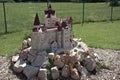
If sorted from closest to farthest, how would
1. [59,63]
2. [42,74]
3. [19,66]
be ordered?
1. [42,74]
2. [59,63]
3. [19,66]

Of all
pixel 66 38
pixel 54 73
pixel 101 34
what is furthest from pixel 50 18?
pixel 101 34

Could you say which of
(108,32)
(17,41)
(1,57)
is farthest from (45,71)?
(108,32)

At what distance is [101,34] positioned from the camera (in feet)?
47.0

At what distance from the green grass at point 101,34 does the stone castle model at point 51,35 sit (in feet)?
10.0

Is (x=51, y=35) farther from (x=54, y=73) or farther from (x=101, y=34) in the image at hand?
(x=101, y=34)

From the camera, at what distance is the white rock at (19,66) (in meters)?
8.25

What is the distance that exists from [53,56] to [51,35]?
2.33 ft

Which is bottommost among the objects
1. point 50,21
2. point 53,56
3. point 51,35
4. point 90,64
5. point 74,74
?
point 74,74

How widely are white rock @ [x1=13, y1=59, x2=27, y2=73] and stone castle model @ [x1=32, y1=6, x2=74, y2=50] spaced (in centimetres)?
56

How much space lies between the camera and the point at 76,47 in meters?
9.05

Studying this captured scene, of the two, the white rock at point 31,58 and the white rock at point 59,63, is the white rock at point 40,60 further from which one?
the white rock at point 59,63

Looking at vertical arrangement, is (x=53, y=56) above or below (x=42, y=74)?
above

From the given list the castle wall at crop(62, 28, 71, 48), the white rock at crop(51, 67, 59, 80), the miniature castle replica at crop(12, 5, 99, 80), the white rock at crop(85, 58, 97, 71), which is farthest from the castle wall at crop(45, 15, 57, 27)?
the white rock at crop(51, 67, 59, 80)

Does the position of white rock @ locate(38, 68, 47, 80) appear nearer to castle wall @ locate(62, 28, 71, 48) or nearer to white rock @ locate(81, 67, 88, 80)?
white rock @ locate(81, 67, 88, 80)
